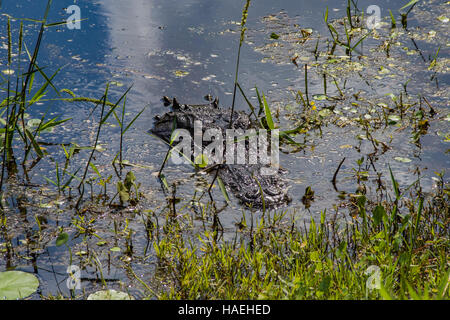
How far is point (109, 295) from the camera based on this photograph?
3.08m

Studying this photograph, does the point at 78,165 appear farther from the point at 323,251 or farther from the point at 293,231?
the point at 323,251

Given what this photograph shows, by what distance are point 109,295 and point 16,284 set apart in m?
0.57

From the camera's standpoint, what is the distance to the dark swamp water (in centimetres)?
397

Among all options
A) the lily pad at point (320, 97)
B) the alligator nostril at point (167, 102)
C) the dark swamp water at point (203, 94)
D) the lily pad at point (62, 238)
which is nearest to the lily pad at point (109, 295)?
the dark swamp water at point (203, 94)

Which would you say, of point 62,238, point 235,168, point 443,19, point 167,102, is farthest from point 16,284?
point 443,19

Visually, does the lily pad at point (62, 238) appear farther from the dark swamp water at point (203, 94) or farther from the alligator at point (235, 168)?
the alligator at point (235, 168)

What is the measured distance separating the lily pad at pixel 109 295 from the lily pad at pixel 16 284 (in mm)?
373

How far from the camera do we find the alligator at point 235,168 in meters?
4.36

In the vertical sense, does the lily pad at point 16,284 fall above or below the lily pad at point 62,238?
below

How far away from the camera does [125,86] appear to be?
589 centimetres

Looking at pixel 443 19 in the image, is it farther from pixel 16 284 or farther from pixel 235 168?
pixel 16 284

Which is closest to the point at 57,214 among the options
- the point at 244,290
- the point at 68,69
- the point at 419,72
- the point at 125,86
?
the point at 244,290

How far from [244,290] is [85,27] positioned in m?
5.05

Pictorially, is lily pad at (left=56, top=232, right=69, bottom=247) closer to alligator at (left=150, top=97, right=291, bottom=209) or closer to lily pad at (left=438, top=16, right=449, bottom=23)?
alligator at (left=150, top=97, right=291, bottom=209)
